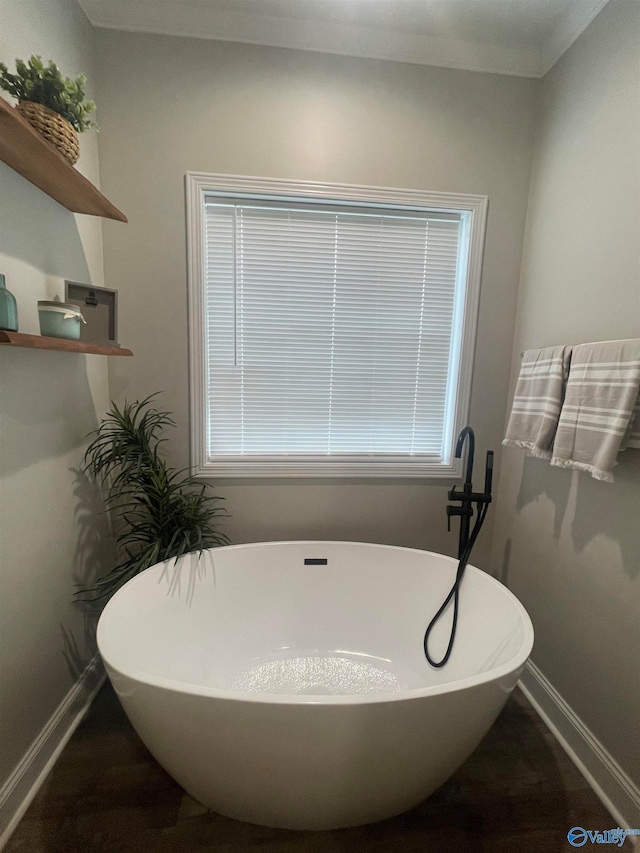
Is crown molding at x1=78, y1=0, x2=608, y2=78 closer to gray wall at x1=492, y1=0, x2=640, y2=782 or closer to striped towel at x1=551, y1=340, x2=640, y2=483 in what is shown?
gray wall at x1=492, y1=0, x2=640, y2=782

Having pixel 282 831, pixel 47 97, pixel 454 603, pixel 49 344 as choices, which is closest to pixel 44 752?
pixel 282 831

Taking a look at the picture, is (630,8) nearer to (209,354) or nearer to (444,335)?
(444,335)

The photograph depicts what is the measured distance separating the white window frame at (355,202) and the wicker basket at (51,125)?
22.7 inches

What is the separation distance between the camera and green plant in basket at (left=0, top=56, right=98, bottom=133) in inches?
39.1

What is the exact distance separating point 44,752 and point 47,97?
83.2 inches

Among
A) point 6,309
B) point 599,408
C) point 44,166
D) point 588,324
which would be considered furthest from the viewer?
point 588,324

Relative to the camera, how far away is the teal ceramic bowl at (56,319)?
1.16 m

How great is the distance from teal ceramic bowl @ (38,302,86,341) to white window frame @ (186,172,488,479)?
0.57 metres

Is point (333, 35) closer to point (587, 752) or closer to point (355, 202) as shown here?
point (355, 202)

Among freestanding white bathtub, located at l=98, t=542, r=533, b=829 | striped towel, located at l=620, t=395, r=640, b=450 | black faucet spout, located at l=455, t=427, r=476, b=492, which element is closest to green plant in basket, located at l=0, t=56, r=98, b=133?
freestanding white bathtub, located at l=98, t=542, r=533, b=829

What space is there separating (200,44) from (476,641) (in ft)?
9.03

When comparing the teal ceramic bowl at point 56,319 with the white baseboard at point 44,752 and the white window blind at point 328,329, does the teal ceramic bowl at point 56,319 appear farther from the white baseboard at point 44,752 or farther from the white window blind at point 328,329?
the white baseboard at point 44,752

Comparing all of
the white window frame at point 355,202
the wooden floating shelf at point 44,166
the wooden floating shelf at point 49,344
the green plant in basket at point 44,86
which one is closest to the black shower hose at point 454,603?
the white window frame at point 355,202

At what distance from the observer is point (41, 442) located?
1.26m
